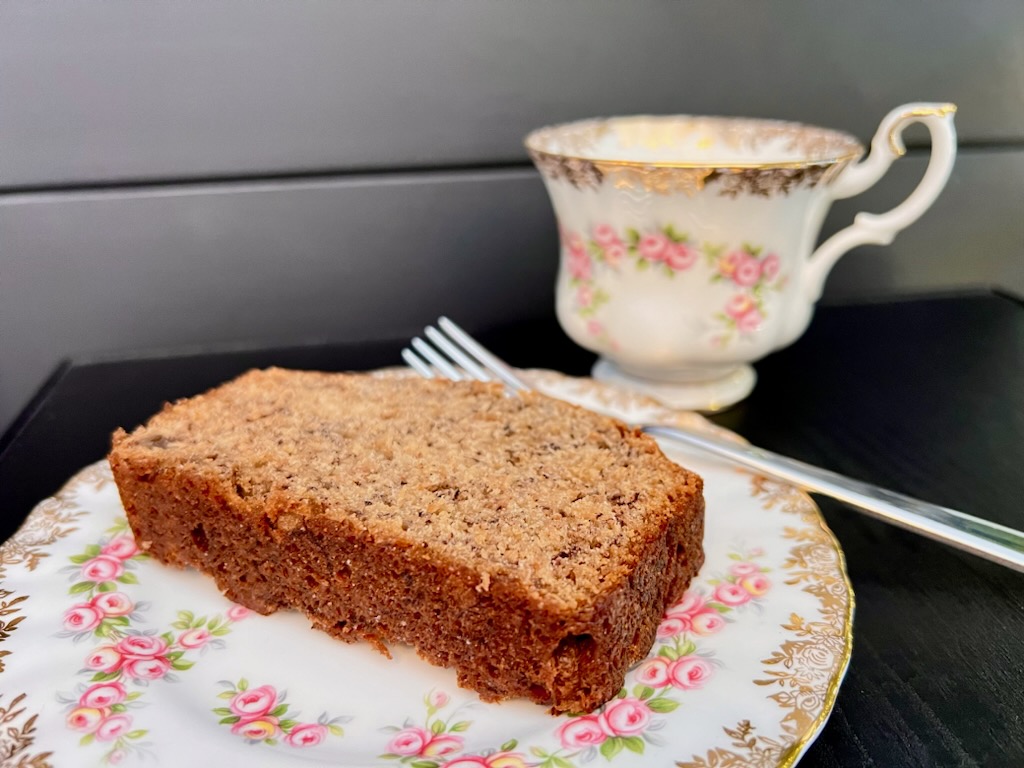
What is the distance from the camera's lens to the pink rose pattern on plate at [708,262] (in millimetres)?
886

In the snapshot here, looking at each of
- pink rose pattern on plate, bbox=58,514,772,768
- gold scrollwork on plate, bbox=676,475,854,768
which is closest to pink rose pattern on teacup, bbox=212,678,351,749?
pink rose pattern on plate, bbox=58,514,772,768

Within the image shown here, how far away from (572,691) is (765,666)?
0.50 ft

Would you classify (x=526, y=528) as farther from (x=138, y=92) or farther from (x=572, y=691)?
(x=138, y=92)

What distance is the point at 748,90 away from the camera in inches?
46.6

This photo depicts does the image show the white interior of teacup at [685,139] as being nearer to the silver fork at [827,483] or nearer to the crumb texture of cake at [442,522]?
the silver fork at [827,483]

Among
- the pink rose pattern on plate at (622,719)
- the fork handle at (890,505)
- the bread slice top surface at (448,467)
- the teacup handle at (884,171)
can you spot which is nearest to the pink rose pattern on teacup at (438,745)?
the pink rose pattern on plate at (622,719)

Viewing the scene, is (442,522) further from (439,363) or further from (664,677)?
(439,363)

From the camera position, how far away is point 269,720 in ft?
1.90

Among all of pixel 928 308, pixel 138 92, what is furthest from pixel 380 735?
pixel 928 308

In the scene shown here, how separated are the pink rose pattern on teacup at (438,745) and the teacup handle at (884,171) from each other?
0.68 metres

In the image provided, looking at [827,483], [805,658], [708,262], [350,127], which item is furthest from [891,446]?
[350,127]

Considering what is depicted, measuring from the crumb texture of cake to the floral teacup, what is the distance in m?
0.20

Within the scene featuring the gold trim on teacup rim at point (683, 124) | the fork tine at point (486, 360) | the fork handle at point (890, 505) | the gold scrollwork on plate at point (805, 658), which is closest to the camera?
the gold scrollwork on plate at point (805, 658)

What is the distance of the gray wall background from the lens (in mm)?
1019
